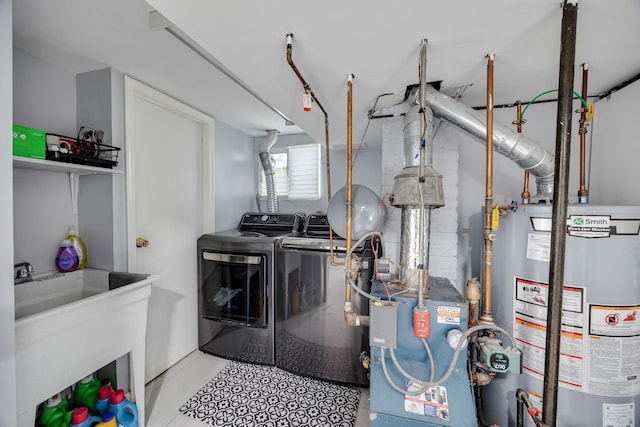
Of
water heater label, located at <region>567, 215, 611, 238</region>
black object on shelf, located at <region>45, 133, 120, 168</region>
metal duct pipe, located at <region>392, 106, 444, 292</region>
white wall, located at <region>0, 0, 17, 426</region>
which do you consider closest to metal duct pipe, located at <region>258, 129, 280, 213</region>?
black object on shelf, located at <region>45, 133, 120, 168</region>

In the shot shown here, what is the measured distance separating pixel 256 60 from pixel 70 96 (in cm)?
140

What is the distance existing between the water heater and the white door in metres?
2.26

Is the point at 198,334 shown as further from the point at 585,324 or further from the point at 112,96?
the point at 585,324

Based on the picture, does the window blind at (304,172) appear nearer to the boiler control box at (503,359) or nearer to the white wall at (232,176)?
the white wall at (232,176)

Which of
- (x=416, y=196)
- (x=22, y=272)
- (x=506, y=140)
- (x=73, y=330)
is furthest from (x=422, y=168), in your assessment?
(x=22, y=272)

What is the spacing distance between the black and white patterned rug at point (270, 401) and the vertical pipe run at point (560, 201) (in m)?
1.14

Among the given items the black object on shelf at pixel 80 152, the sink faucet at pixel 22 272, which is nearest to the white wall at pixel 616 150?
the black object on shelf at pixel 80 152

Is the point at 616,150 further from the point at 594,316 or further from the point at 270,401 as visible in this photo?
the point at 270,401

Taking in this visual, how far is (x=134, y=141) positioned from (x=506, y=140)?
7.16ft

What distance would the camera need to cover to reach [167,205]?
1.94m

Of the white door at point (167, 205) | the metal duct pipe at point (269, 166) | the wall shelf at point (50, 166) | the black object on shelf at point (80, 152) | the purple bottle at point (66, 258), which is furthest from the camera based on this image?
the metal duct pipe at point (269, 166)

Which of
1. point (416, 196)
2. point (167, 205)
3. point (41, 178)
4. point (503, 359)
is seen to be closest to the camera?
point (503, 359)

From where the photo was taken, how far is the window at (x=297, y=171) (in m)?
2.76

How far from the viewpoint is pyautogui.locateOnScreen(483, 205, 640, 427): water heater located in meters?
0.89
